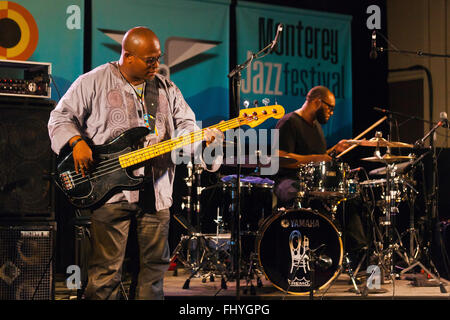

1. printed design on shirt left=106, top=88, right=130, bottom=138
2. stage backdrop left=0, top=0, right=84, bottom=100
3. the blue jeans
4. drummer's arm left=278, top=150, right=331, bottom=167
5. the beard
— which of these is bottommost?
the blue jeans

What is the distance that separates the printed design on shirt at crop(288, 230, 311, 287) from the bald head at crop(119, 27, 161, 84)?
100 inches

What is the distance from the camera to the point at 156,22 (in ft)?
23.4

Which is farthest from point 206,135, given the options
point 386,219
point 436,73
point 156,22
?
point 436,73

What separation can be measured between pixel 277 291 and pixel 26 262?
2.49 metres

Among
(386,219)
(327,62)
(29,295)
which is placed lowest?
(29,295)

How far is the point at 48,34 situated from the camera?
21.6 feet

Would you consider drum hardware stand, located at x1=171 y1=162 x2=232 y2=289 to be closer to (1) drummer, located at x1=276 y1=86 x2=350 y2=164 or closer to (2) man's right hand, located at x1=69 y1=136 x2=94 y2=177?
(1) drummer, located at x1=276 y1=86 x2=350 y2=164

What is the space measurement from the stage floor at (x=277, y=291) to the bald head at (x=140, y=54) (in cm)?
244

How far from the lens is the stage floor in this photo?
5.53 meters

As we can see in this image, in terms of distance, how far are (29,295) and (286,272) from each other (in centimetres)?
233

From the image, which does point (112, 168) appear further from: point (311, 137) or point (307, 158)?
point (311, 137)

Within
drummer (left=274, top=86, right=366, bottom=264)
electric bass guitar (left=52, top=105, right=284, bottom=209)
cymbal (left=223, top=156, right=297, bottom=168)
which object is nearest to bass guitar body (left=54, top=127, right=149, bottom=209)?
electric bass guitar (left=52, top=105, right=284, bottom=209)

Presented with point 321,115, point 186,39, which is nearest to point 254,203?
point 321,115
